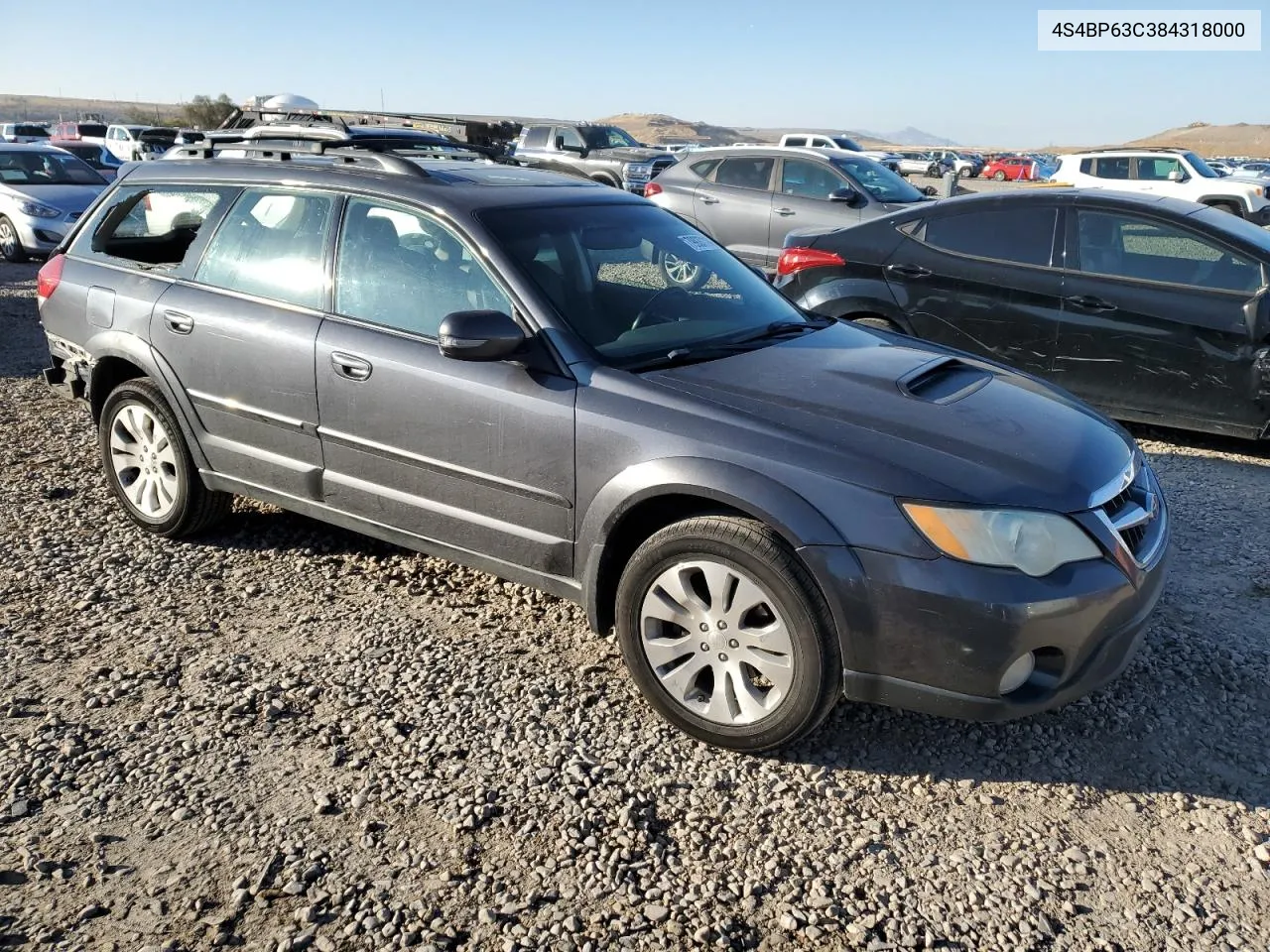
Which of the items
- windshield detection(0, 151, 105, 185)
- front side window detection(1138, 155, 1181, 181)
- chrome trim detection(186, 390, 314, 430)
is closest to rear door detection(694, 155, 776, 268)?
chrome trim detection(186, 390, 314, 430)

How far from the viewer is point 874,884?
260 centimetres

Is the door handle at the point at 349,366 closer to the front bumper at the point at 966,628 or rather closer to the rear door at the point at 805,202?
the front bumper at the point at 966,628

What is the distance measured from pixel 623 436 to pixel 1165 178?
73.6 feet

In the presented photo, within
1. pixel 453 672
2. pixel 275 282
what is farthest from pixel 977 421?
pixel 275 282

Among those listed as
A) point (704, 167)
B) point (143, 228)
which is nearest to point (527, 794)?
point (143, 228)

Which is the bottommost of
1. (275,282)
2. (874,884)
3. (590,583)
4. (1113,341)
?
(874,884)

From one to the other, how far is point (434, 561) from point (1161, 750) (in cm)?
294

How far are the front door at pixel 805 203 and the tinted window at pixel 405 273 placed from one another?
24.2 ft

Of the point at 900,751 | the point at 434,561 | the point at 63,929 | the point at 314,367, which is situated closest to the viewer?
the point at 63,929

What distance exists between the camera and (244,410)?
13.6ft

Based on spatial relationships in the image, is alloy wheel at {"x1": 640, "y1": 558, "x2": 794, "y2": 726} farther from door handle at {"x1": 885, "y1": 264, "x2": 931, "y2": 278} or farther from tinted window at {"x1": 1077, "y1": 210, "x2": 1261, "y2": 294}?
tinted window at {"x1": 1077, "y1": 210, "x2": 1261, "y2": 294}

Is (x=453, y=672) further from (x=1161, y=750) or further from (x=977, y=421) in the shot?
(x=1161, y=750)

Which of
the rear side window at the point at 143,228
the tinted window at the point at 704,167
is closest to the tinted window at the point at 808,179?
the tinted window at the point at 704,167

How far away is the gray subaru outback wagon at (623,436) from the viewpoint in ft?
9.29
